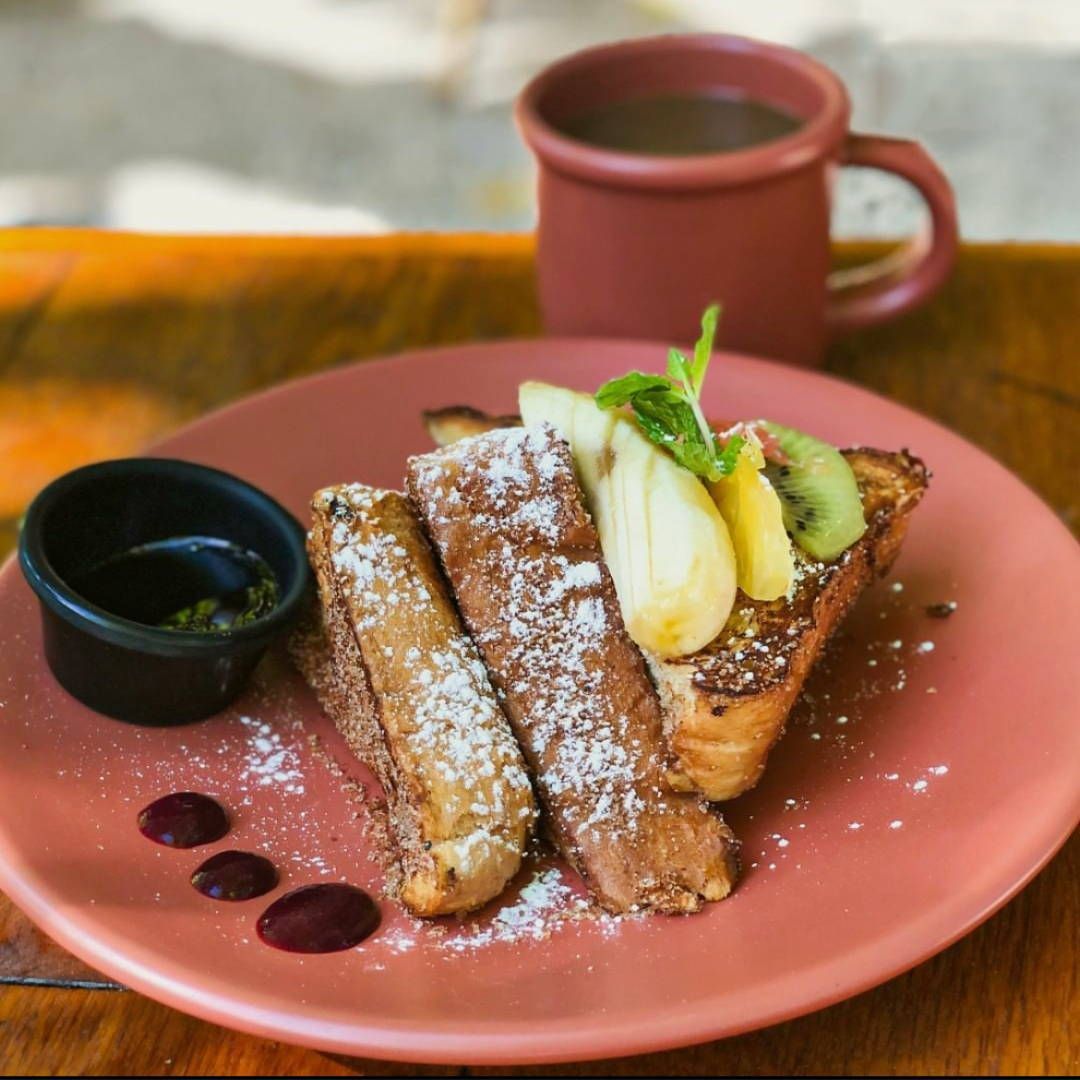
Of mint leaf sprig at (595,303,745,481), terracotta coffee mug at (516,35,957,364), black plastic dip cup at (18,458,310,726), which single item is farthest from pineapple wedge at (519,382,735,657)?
terracotta coffee mug at (516,35,957,364)

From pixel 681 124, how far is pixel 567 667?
3.29 feet

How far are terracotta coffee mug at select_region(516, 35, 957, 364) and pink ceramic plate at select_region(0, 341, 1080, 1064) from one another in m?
0.30

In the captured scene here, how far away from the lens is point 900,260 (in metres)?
2.17

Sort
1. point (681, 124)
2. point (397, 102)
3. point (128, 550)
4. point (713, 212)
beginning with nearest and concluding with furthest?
1. point (128, 550)
2. point (713, 212)
3. point (681, 124)
4. point (397, 102)

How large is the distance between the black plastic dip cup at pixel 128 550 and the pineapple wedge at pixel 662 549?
12.6 inches

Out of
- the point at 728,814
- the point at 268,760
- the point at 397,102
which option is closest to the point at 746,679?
the point at 728,814

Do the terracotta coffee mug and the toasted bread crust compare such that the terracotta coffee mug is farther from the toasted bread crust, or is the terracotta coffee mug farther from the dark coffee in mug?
the toasted bread crust

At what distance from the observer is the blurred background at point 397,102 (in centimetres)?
448

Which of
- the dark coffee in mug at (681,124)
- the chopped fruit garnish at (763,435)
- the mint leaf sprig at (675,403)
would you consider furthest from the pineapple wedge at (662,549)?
the dark coffee in mug at (681,124)

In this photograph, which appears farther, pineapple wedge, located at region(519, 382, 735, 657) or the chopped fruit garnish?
the chopped fruit garnish

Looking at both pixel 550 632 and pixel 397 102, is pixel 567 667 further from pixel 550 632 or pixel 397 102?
pixel 397 102

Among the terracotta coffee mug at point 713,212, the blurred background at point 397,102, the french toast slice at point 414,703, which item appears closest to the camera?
the french toast slice at point 414,703

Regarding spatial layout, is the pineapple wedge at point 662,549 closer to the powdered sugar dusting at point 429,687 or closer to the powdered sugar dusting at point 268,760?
the powdered sugar dusting at point 429,687

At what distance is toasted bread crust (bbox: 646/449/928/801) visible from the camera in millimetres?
1272
